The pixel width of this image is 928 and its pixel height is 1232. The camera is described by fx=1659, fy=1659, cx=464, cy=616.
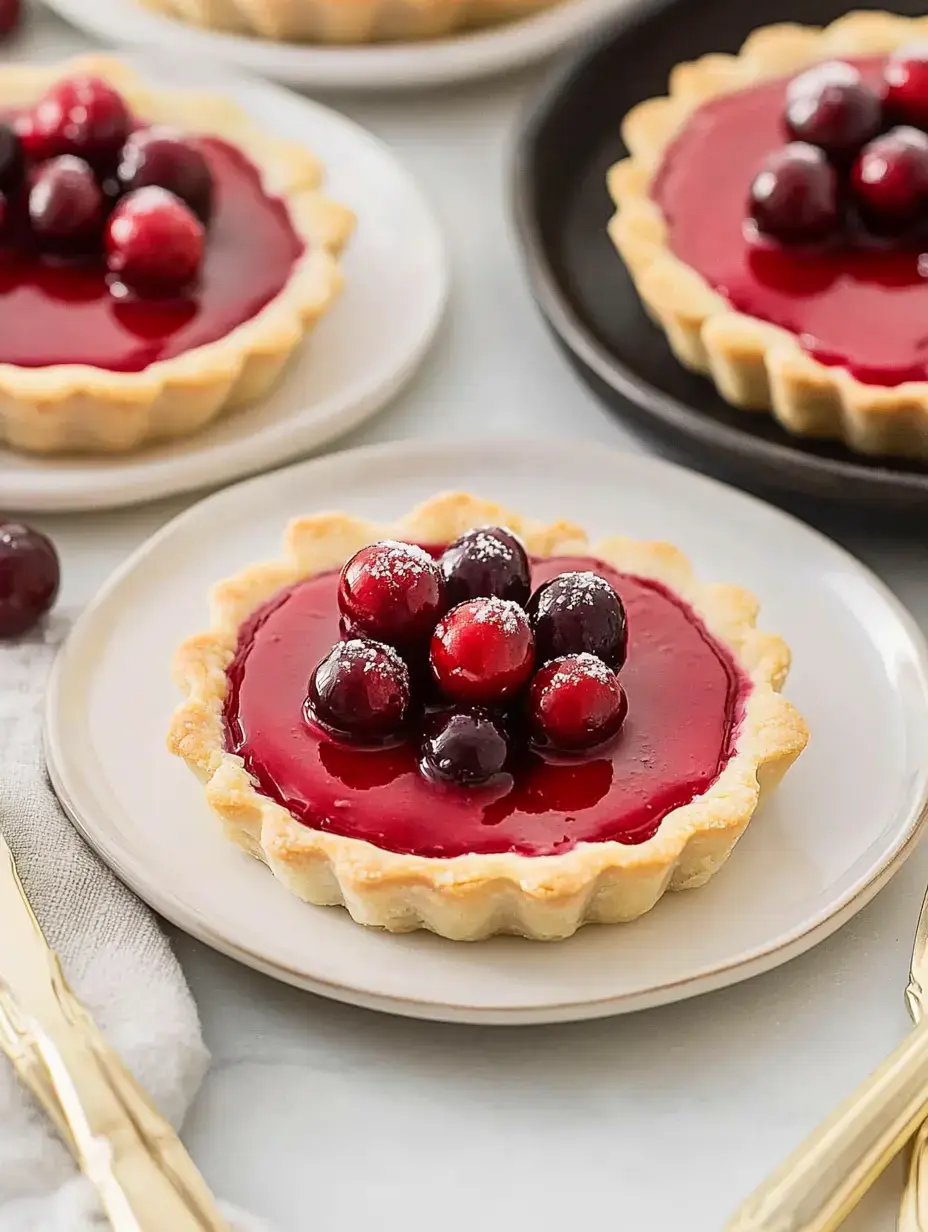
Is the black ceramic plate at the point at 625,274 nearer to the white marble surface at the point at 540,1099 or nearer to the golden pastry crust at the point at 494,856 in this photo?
the golden pastry crust at the point at 494,856

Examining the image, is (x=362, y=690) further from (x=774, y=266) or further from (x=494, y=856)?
(x=774, y=266)

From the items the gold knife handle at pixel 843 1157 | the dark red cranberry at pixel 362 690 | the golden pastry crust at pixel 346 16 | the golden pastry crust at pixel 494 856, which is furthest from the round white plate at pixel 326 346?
the gold knife handle at pixel 843 1157

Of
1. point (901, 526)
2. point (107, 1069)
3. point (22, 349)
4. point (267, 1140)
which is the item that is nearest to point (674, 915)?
point (267, 1140)

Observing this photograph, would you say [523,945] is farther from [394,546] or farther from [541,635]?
[394,546]

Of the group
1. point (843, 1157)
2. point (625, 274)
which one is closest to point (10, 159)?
point (625, 274)

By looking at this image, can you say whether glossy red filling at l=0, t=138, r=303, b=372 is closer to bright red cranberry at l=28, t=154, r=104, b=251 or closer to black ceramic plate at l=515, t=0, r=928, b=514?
bright red cranberry at l=28, t=154, r=104, b=251

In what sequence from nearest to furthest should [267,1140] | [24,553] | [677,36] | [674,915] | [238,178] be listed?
[267,1140], [674,915], [24,553], [238,178], [677,36]
